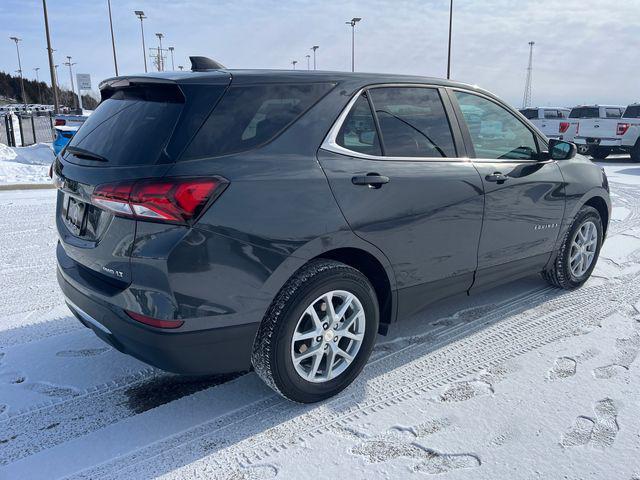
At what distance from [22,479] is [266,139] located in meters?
1.88

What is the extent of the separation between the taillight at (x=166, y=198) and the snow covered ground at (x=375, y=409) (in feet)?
3.69

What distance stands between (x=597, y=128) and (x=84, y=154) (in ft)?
56.7

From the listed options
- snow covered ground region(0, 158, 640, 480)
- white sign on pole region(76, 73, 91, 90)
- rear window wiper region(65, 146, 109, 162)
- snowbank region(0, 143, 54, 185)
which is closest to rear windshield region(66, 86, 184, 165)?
rear window wiper region(65, 146, 109, 162)

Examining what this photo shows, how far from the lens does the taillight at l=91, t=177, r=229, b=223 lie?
229 cm

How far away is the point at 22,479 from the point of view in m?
2.31

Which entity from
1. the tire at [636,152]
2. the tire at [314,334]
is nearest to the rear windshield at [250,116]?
the tire at [314,334]

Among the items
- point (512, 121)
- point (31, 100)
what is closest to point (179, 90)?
point (512, 121)

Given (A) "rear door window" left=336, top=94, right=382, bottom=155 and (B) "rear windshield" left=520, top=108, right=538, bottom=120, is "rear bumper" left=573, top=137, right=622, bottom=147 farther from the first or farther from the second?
(A) "rear door window" left=336, top=94, right=382, bottom=155

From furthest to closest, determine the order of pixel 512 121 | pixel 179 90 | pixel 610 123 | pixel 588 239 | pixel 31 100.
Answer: pixel 31 100 → pixel 610 123 → pixel 588 239 → pixel 512 121 → pixel 179 90

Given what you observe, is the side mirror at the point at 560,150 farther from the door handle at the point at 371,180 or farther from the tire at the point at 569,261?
the door handle at the point at 371,180

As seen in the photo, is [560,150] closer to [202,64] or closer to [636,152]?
[202,64]

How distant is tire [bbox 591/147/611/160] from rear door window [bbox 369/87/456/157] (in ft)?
52.7

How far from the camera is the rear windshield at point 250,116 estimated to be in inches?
96.0

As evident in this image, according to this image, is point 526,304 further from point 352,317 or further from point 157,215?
point 157,215
